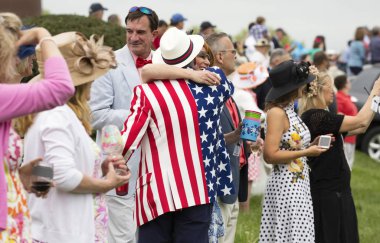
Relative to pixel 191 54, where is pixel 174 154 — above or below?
below

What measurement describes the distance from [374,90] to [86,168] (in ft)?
11.9

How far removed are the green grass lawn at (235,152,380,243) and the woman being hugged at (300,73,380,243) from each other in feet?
5.24

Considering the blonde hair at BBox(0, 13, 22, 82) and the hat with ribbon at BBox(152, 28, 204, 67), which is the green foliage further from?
the blonde hair at BBox(0, 13, 22, 82)

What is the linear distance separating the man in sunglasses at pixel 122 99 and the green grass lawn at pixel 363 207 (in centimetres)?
236

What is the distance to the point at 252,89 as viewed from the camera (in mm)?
13391

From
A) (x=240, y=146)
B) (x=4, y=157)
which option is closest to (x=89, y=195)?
(x=4, y=157)

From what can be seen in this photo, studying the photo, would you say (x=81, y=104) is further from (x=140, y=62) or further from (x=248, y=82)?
(x=248, y=82)

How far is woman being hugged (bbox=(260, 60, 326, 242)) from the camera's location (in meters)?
7.63

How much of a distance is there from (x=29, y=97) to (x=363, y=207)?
9569mm

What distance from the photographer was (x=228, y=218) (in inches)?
323

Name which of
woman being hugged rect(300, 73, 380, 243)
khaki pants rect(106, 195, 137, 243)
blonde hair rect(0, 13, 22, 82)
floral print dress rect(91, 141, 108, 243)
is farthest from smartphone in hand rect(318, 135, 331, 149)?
blonde hair rect(0, 13, 22, 82)

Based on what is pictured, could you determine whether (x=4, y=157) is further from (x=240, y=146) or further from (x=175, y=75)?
(x=240, y=146)

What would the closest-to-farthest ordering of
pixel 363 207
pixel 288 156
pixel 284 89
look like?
1. pixel 288 156
2. pixel 284 89
3. pixel 363 207

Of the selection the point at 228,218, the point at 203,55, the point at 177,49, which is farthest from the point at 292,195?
the point at 177,49
